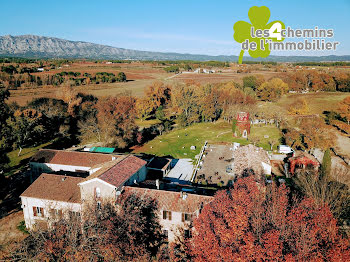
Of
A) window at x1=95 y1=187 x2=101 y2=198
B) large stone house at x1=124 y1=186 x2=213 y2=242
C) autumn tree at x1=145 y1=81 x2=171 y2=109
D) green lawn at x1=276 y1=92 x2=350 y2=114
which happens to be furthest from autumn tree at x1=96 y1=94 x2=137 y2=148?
green lawn at x1=276 y1=92 x2=350 y2=114

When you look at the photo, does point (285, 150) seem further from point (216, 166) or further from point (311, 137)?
point (216, 166)

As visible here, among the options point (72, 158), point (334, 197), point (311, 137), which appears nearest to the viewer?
point (334, 197)

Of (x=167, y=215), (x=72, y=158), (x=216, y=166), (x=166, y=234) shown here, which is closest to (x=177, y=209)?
(x=167, y=215)

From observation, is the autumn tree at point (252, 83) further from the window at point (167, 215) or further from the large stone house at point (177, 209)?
the window at point (167, 215)

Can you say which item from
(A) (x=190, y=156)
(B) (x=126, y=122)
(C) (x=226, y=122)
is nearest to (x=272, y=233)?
(A) (x=190, y=156)

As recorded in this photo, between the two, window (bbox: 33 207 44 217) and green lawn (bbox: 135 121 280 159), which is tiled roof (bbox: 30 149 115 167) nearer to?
window (bbox: 33 207 44 217)

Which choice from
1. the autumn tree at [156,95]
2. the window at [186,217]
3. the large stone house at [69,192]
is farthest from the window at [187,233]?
the autumn tree at [156,95]
